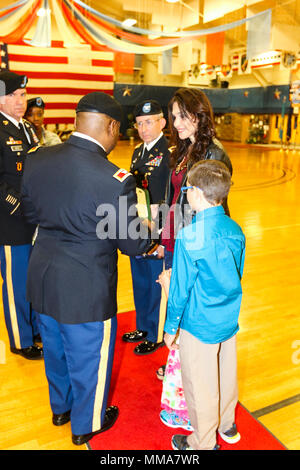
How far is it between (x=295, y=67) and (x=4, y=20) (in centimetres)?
1162

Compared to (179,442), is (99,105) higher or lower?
higher

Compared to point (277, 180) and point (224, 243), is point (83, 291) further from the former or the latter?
point (277, 180)

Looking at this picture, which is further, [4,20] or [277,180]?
[277,180]

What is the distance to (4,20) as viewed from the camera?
6332 mm

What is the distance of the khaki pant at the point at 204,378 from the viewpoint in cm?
141

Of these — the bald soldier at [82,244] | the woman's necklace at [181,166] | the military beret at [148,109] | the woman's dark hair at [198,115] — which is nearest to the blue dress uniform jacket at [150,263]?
the military beret at [148,109]

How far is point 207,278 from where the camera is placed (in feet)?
4.41

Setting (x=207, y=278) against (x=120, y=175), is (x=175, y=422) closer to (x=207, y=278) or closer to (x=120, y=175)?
(x=207, y=278)

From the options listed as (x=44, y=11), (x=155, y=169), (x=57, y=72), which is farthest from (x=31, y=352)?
(x=57, y=72)

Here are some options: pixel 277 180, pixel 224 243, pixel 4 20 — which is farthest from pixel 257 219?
pixel 4 20

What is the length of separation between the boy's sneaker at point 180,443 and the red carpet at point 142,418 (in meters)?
0.03

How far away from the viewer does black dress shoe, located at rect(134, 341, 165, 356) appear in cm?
230

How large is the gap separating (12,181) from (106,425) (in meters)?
1.36

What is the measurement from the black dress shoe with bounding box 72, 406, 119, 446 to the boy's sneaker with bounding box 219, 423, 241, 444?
0.50m
